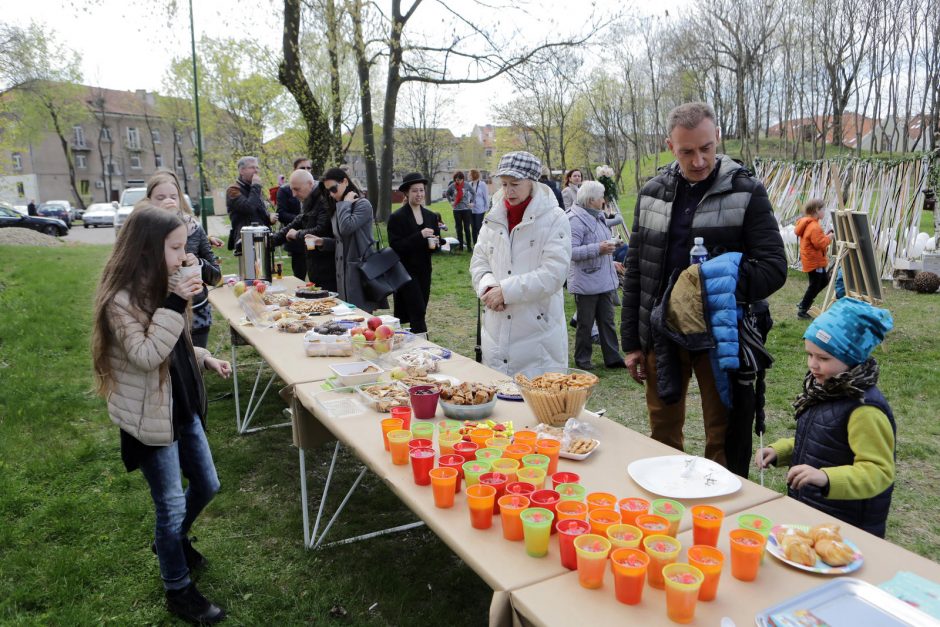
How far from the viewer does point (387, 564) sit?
2998 millimetres

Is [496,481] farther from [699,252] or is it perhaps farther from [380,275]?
[380,275]

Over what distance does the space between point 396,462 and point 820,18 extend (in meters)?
25.9

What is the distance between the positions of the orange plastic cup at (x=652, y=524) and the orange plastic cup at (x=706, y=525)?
0.22 ft

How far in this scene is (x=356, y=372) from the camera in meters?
2.89

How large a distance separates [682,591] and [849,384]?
1124 mm

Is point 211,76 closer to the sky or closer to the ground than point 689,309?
closer to the sky

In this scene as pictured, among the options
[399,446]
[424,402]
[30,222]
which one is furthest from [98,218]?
[399,446]

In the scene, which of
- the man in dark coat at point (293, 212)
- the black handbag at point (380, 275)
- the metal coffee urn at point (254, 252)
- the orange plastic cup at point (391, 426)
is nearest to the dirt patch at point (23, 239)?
the man in dark coat at point (293, 212)

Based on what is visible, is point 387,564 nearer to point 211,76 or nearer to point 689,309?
point 689,309

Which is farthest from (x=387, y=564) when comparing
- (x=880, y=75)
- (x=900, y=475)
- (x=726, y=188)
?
(x=880, y=75)

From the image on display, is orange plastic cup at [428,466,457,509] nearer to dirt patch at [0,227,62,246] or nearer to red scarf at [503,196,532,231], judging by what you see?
red scarf at [503,196,532,231]

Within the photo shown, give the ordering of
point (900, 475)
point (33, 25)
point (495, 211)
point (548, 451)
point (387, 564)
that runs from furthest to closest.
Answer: point (33, 25) → point (900, 475) → point (495, 211) → point (387, 564) → point (548, 451)

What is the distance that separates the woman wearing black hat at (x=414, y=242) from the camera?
6066mm

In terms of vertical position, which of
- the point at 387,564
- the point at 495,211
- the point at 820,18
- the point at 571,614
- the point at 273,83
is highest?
the point at 820,18
